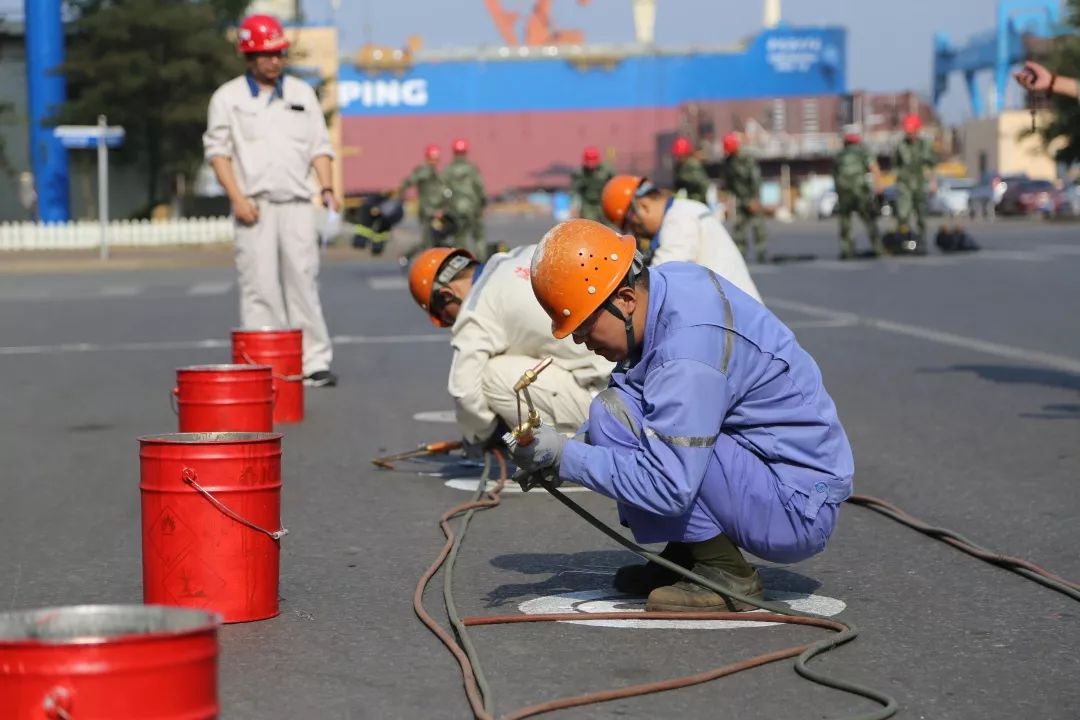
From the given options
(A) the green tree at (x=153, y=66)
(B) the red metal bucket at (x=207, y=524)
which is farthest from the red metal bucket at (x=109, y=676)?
(A) the green tree at (x=153, y=66)

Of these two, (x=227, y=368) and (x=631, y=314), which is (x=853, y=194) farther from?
(x=631, y=314)

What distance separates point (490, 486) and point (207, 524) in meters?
2.93

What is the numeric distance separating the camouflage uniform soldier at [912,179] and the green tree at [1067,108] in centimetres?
2591

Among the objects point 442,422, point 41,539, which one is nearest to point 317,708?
point 41,539

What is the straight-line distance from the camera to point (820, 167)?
104 metres

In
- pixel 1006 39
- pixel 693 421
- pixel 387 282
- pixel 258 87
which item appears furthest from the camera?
pixel 1006 39

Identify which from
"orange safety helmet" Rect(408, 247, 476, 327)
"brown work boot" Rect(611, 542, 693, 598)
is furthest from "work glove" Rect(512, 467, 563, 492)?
"orange safety helmet" Rect(408, 247, 476, 327)

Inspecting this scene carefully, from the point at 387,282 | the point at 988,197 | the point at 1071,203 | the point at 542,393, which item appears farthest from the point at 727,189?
the point at 988,197

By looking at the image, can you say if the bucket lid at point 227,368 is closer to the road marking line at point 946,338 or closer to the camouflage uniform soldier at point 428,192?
the road marking line at point 946,338

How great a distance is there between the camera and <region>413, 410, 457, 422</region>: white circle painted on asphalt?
1094 cm

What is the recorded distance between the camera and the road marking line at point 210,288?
2597cm

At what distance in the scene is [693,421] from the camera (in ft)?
16.6

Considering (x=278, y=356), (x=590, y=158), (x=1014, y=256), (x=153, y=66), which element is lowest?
(x=1014, y=256)

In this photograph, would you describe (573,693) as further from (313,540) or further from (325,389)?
(325,389)
